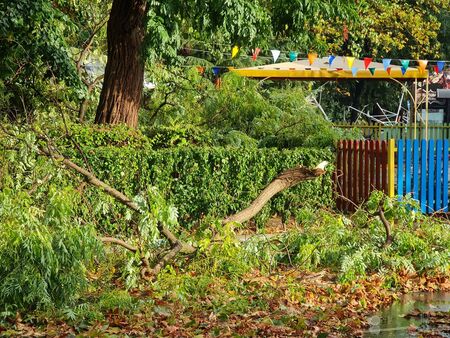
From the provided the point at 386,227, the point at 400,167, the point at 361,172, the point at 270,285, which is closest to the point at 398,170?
the point at 400,167

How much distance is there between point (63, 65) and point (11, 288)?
957 cm

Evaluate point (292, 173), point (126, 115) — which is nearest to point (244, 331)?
point (292, 173)

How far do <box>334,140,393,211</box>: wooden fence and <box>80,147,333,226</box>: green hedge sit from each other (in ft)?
3.63

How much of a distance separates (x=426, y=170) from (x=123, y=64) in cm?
561

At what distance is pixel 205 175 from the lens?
47.9 feet

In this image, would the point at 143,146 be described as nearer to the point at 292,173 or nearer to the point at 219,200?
the point at 219,200

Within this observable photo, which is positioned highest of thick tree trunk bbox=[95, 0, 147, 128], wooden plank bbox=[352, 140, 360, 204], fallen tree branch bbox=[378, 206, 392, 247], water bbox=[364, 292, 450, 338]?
thick tree trunk bbox=[95, 0, 147, 128]

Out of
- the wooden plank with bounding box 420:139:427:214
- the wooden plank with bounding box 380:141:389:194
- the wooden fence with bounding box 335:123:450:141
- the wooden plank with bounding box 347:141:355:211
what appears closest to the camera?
the wooden plank with bounding box 420:139:427:214

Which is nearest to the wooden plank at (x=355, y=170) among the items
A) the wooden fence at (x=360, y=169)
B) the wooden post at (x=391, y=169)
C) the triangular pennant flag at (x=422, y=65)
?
the wooden fence at (x=360, y=169)

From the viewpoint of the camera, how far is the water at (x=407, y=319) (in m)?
8.73

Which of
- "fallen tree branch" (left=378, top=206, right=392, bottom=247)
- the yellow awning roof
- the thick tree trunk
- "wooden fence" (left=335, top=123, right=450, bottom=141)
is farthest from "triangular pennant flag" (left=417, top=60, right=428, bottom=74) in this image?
"fallen tree branch" (left=378, top=206, right=392, bottom=247)

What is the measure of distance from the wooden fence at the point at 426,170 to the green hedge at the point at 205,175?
1.56 meters

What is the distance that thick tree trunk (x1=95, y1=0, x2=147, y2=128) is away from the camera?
1650 cm

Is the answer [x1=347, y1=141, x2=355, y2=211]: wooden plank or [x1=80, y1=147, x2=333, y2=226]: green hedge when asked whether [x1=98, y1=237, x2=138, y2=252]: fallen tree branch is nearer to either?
[x1=80, y1=147, x2=333, y2=226]: green hedge
